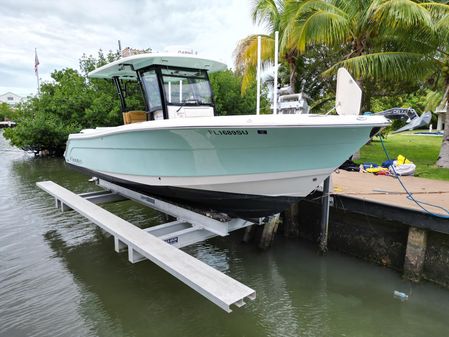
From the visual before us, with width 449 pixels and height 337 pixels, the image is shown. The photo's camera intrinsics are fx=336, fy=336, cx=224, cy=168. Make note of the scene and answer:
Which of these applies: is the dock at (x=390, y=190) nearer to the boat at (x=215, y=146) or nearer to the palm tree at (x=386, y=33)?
the boat at (x=215, y=146)

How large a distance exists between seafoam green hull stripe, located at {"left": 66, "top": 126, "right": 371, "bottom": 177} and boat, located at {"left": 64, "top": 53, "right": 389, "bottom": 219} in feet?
0.03

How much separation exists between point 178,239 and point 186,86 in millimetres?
2310

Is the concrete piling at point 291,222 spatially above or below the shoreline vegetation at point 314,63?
below

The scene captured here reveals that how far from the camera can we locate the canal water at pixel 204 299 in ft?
12.1

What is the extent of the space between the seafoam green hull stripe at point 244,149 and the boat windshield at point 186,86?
0.96 metres

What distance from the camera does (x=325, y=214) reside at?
5.18 meters

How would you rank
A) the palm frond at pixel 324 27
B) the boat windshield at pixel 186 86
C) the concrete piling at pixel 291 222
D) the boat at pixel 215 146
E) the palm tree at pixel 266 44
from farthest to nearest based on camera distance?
1. the palm tree at pixel 266 44
2. the palm frond at pixel 324 27
3. the concrete piling at pixel 291 222
4. the boat windshield at pixel 186 86
5. the boat at pixel 215 146

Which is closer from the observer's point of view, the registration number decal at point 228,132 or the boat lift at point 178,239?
the boat lift at point 178,239

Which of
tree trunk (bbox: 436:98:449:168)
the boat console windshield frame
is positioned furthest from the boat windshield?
tree trunk (bbox: 436:98:449:168)

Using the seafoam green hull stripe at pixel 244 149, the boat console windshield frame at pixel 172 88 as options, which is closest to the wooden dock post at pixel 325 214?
the seafoam green hull stripe at pixel 244 149

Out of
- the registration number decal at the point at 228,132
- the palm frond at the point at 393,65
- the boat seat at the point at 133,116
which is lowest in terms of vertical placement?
the registration number decal at the point at 228,132

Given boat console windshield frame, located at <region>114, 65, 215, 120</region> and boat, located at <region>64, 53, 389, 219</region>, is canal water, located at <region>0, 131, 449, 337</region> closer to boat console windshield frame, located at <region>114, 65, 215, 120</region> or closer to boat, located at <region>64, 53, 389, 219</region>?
boat, located at <region>64, 53, 389, 219</region>

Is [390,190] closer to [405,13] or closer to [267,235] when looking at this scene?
[267,235]

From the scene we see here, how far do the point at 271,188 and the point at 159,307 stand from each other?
6.46 ft
